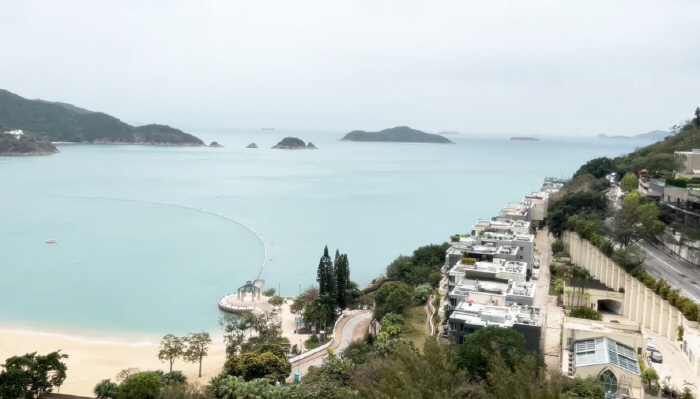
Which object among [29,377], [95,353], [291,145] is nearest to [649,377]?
[29,377]

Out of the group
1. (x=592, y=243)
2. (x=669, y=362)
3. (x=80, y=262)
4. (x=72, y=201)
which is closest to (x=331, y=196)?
(x=72, y=201)

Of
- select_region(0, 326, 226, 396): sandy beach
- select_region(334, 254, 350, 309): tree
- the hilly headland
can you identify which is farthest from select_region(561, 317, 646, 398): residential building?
the hilly headland

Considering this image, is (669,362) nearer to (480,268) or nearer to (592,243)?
(480,268)

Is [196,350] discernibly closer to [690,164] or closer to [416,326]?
[416,326]

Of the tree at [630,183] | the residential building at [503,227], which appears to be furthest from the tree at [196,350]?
the tree at [630,183]

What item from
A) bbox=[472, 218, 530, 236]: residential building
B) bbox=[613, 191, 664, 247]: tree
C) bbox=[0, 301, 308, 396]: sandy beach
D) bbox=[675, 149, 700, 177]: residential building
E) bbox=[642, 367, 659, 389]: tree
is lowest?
bbox=[0, 301, 308, 396]: sandy beach

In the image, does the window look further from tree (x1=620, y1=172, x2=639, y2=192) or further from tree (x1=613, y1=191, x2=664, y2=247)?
tree (x1=620, y1=172, x2=639, y2=192)

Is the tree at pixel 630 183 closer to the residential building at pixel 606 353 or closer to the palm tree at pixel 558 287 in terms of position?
the palm tree at pixel 558 287

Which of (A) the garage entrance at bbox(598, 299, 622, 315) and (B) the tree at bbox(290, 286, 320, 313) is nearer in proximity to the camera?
(A) the garage entrance at bbox(598, 299, 622, 315)
